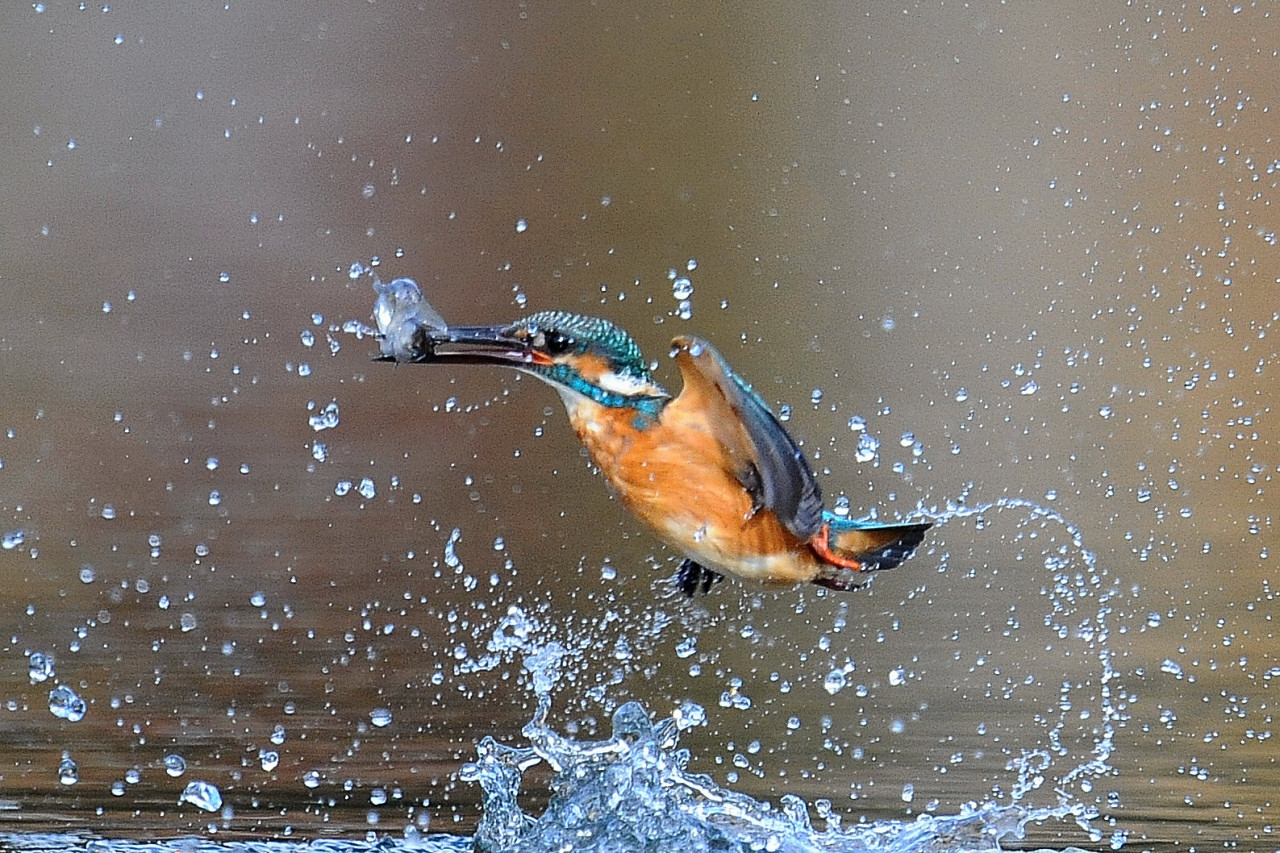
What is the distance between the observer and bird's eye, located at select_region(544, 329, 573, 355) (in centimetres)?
210

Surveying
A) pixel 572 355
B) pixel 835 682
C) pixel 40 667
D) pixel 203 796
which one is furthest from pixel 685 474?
pixel 40 667

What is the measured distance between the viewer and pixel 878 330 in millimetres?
6457

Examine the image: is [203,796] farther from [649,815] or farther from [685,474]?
[685,474]

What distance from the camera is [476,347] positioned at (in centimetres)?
207

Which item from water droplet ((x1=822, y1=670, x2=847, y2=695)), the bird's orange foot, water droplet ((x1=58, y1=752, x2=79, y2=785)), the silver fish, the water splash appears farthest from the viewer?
water droplet ((x1=822, y1=670, x2=847, y2=695))

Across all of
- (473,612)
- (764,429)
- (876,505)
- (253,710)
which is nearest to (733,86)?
(876,505)

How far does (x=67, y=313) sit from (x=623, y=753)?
446cm

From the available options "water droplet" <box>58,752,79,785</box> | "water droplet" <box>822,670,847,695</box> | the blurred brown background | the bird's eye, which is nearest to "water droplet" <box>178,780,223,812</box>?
the blurred brown background

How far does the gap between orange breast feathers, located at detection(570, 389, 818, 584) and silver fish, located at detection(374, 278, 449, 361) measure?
196 millimetres

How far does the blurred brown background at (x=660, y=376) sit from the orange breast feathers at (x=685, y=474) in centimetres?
51

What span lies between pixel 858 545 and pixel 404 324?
577mm

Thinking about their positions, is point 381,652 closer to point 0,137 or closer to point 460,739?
point 460,739

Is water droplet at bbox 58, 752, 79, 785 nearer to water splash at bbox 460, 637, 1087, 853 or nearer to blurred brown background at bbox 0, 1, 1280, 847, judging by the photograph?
blurred brown background at bbox 0, 1, 1280, 847

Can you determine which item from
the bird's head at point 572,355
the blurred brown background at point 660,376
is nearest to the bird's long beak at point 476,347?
the bird's head at point 572,355
